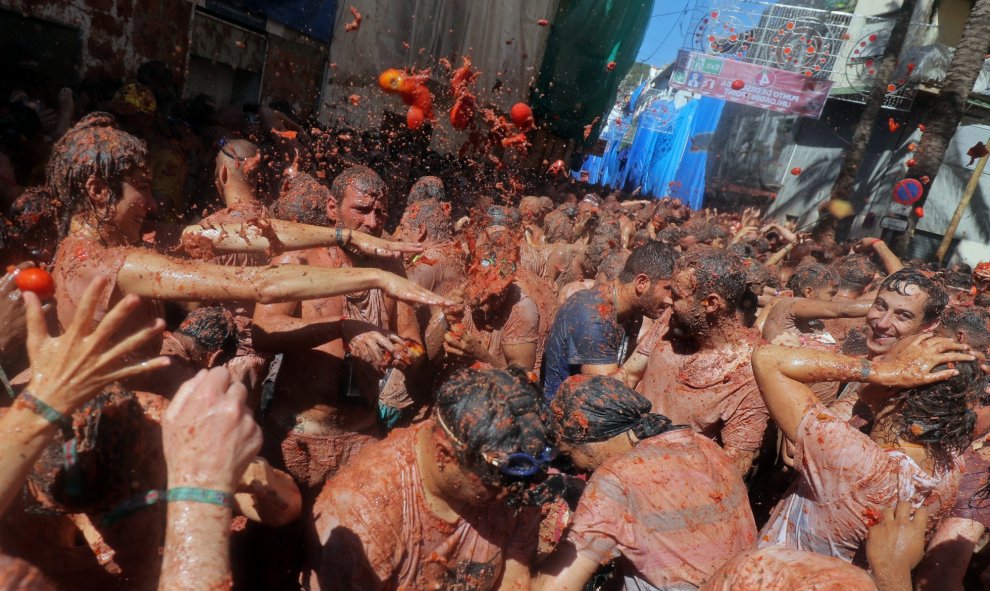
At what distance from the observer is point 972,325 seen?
17.5 ft

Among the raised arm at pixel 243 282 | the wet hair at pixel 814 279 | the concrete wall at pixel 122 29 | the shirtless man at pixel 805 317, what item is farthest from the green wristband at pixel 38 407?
the wet hair at pixel 814 279

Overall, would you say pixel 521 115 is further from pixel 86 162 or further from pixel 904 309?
pixel 86 162

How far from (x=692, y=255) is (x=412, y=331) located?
210 centimetres

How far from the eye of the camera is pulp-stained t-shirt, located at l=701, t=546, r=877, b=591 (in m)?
1.76

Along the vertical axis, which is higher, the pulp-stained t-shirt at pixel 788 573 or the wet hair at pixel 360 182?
the wet hair at pixel 360 182

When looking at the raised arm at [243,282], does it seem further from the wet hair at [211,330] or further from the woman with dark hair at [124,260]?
the wet hair at [211,330]

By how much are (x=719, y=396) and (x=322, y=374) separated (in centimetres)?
250

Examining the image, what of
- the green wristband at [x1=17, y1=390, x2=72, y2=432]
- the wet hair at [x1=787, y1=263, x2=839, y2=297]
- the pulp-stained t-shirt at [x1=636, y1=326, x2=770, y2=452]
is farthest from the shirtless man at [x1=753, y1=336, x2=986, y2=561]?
the wet hair at [x1=787, y1=263, x2=839, y2=297]

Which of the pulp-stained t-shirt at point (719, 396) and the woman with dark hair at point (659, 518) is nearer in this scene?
the woman with dark hair at point (659, 518)

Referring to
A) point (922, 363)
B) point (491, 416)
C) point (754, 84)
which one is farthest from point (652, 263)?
point (754, 84)

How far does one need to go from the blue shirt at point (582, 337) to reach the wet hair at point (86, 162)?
3013mm

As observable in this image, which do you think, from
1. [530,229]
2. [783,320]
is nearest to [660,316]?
[783,320]

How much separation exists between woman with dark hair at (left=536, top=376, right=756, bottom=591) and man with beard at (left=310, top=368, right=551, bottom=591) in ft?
1.20

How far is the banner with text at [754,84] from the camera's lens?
18906 millimetres
